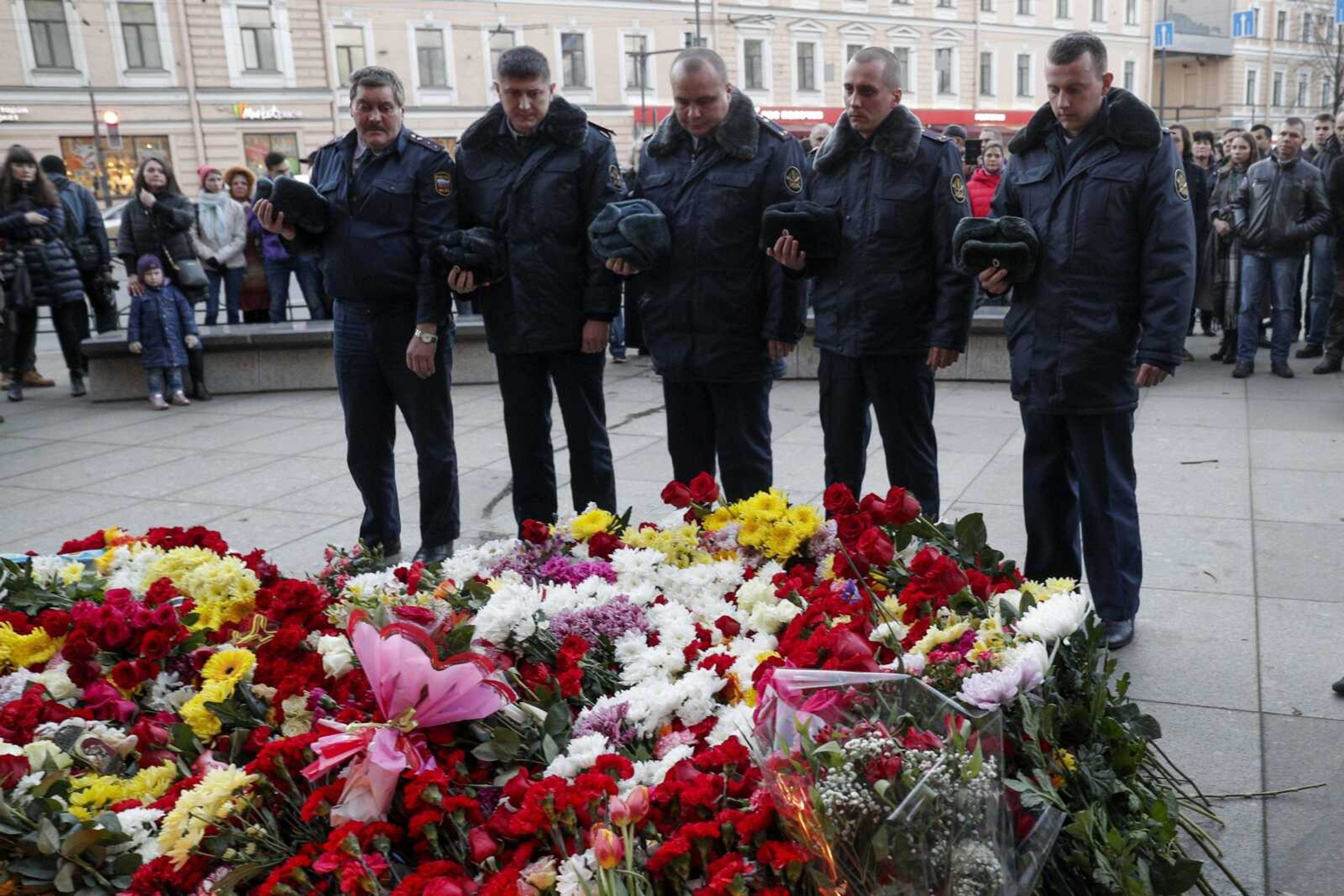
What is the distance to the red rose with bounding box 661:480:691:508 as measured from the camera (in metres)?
3.33

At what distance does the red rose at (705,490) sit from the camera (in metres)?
3.32

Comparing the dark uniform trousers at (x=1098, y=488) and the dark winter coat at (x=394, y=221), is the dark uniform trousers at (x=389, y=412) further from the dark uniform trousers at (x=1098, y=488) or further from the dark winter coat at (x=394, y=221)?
the dark uniform trousers at (x=1098, y=488)

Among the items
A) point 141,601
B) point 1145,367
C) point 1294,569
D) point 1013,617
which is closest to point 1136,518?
point 1145,367

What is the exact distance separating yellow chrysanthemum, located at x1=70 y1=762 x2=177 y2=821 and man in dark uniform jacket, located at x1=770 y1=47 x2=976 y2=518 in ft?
9.42

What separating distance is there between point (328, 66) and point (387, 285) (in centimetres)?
3606

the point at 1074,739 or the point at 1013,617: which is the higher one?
the point at 1013,617

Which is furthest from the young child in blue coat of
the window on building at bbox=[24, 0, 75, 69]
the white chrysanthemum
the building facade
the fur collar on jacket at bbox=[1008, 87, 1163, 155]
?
the window on building at bbox=[24, 0, 75, 69]

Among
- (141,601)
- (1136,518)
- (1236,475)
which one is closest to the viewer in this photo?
(141,601)

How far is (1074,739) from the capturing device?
226 cm

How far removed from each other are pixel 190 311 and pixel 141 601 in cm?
694

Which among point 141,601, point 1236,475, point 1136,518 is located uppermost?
point 141,601

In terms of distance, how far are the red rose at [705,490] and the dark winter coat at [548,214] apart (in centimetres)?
172

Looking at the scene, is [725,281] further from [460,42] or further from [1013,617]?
[460,42]

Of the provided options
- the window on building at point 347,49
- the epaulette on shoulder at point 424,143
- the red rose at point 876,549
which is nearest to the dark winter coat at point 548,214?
the epaulette on shoulder at point 424,143
